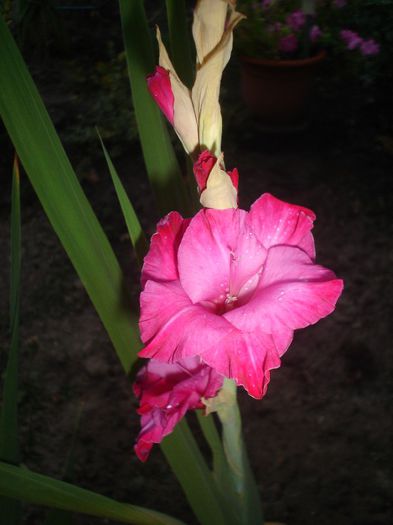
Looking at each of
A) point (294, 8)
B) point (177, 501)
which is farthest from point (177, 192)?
point (294, 8)

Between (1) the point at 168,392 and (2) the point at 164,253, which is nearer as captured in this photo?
(2) the point at 164,253

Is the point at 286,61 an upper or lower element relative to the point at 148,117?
lower

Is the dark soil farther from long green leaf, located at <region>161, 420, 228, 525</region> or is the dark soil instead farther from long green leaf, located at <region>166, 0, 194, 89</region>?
long green leaf, located at <region>166, 0, 194, 89</region>

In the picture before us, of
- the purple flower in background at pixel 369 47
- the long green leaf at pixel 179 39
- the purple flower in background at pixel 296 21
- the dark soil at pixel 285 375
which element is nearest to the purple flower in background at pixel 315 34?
the purple flower in background at pixel 296 21

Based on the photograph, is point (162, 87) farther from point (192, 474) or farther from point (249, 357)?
point (192, 474)

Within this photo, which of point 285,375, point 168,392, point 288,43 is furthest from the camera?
point 288,43

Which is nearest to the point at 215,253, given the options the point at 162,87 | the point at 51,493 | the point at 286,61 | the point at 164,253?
the point at 164,253

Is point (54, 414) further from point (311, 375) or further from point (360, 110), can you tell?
point (360, 110)
